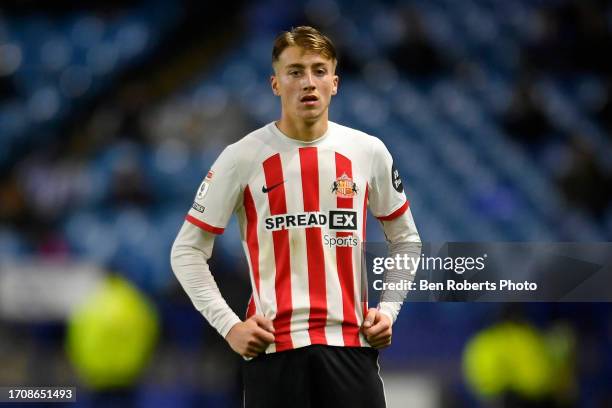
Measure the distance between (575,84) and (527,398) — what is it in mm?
3036

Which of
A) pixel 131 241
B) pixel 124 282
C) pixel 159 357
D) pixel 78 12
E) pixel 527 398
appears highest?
pixel 78 12

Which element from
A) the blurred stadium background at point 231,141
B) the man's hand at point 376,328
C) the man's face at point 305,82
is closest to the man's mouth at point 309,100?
the man's face at point 305,82

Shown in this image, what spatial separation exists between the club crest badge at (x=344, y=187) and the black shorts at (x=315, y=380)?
0.38 metres

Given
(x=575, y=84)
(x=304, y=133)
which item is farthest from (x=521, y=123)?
(x=304, y=133)

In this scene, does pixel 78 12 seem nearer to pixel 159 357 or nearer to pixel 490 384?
pixel 159 357

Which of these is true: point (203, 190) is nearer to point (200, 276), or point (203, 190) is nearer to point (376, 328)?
point (200, 276)

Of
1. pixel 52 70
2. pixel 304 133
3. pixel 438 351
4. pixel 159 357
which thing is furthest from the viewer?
pixel 52 70

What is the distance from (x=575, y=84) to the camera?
276 inches

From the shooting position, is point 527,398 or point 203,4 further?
point 203,4

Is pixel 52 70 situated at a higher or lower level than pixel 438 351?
higher

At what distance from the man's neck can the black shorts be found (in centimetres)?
54

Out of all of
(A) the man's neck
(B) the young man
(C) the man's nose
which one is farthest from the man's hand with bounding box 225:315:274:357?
(C) the man's nose

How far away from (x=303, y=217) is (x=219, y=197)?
0.76 ft

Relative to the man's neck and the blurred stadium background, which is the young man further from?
the blurred stadium background
